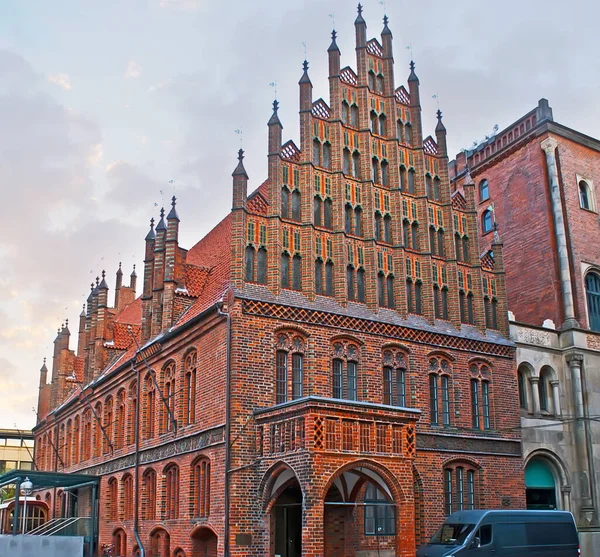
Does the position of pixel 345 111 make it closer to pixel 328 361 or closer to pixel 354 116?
pixel 354 116

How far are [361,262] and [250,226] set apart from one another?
4.33 metres

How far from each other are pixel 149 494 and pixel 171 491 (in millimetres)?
2424

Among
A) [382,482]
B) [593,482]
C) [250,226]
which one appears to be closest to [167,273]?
[250,226]

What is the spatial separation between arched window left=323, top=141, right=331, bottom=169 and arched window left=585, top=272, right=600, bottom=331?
41.3 ft

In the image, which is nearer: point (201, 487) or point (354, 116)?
point (201, 487)

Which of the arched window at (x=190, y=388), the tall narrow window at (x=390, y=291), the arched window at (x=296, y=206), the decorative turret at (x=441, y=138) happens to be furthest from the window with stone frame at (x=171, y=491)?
the decorative turret at (x=441, y=138)

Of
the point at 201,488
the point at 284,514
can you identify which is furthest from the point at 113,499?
the point at 284,514

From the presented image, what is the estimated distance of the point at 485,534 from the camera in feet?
69.3

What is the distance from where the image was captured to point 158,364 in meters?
28.9

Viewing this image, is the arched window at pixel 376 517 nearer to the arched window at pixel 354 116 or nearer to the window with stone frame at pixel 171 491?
the window with stone frame at pixel 171 491

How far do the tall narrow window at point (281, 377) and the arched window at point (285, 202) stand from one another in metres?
4.51

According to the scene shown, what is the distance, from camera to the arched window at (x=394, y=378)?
1025 inches

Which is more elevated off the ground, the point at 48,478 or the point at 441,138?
the point at 441,138

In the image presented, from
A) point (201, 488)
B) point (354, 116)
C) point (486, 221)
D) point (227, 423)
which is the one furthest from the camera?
point (486, 221)
